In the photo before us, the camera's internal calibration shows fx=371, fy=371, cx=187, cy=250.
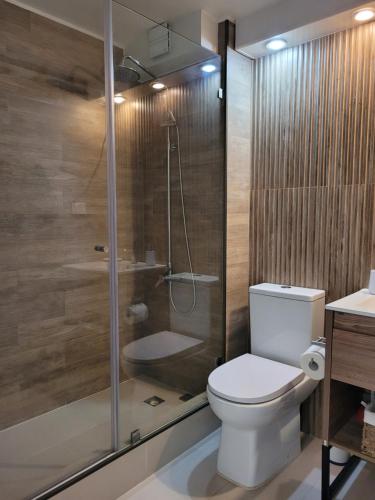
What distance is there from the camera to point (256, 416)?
1.73 metres

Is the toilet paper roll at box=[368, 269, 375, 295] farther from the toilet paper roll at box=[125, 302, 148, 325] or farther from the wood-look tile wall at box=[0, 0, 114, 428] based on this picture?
the wood-look tile wall at box=[0, 0, 114, 428]

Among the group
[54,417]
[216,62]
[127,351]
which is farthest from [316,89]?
[54,417]

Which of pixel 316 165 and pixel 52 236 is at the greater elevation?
pixel 316 165

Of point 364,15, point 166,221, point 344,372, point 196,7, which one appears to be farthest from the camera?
point 166,221

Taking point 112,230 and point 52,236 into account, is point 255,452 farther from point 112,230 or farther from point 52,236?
point 52,236

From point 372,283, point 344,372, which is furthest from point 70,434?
point 372,283

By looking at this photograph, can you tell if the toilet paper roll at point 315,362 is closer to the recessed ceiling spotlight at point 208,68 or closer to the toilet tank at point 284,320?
the toilet tank at point 284,320

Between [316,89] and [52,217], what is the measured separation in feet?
5.60

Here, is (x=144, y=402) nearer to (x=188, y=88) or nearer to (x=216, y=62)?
(x=188, y=88)

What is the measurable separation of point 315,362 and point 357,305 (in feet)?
1.14

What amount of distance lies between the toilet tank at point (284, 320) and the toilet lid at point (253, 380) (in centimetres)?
9

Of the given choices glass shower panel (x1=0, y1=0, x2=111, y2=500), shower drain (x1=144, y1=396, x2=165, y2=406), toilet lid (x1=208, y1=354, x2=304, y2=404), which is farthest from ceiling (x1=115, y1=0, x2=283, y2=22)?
shower drain (x1=144, y1=396, x2=165, y2=406)

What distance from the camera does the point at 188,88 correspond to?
225 centimetres

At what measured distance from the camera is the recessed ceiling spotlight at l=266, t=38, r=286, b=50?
2.10 m
